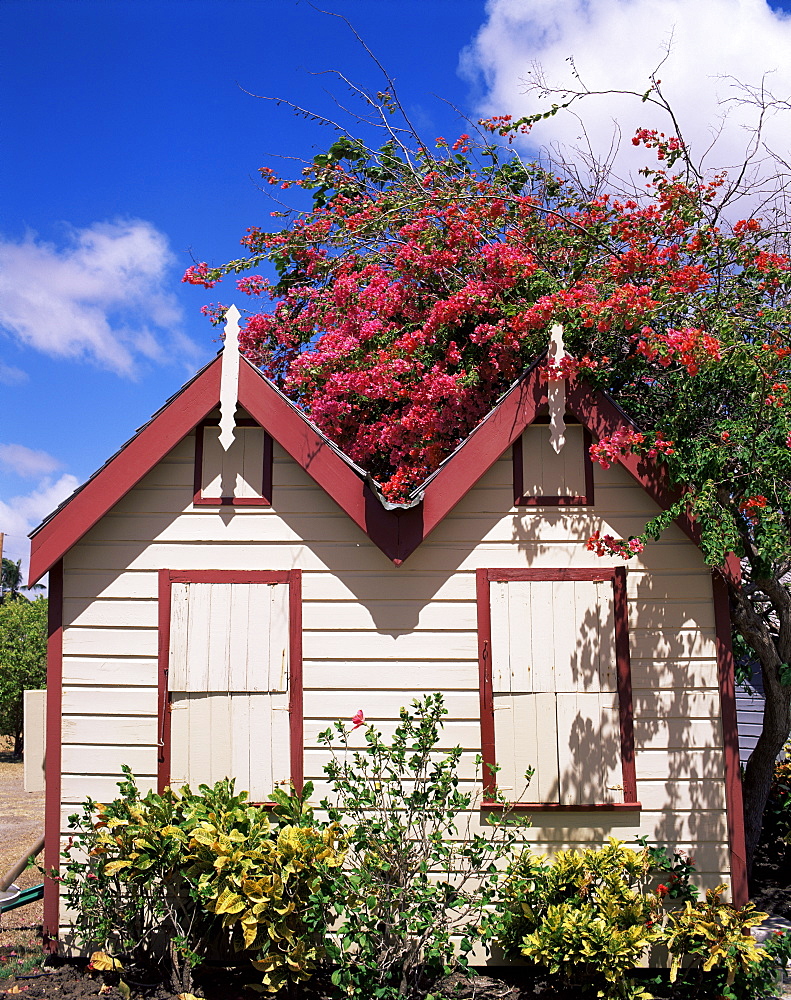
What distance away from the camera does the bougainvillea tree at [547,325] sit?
584cm

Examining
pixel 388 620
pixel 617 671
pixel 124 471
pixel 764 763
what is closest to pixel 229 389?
pixel 124 471

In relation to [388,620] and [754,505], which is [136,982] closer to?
[388,620]

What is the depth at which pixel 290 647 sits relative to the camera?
19.7ft

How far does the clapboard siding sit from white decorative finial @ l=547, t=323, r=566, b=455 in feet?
1.25

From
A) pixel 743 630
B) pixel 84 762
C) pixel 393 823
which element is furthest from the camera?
pixel 743 630

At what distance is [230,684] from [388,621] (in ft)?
4.04

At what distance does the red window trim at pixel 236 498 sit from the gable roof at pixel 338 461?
16 cm

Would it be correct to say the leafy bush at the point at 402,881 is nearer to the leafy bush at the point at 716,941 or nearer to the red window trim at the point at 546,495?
the leafy bush at the point at 716,941

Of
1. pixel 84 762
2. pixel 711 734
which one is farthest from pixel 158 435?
pixel 711 734

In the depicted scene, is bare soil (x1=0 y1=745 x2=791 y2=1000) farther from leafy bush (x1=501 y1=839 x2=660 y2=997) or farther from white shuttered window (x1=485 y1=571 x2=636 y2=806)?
white shuttered window (x1=485 y1=571 x2=636 y2=806)

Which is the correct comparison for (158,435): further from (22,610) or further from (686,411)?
(22,610)

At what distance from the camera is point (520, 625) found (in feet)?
19.6

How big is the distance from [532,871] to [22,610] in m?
16.7

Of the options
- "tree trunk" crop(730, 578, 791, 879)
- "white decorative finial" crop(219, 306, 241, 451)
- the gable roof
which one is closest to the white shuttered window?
the gable roof
